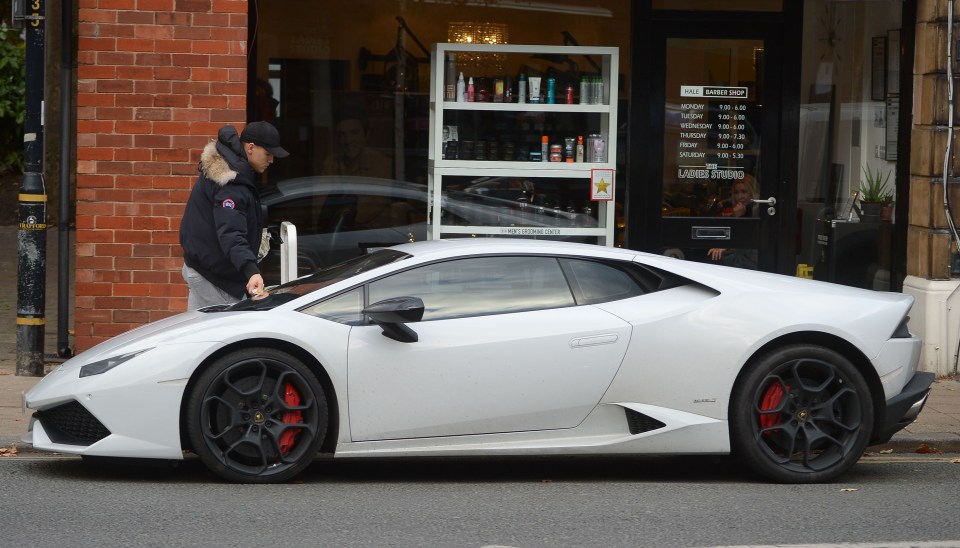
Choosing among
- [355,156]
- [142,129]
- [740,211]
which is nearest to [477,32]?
[355,156]

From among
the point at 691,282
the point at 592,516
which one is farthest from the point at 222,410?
the point at 691,282

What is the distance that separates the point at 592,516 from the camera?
230 inches

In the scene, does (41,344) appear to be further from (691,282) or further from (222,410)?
A: (691,282)

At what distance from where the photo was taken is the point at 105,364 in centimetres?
625

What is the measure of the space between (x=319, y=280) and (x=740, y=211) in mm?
5099

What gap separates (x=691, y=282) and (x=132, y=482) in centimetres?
302

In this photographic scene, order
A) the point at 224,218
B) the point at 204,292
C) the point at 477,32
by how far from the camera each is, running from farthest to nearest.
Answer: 1. the point at 477,32
2. the point at 204,292
3. the point at 224,218

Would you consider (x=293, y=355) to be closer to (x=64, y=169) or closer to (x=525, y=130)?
(x=64, y=169)

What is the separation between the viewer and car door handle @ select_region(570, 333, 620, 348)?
20.9ft

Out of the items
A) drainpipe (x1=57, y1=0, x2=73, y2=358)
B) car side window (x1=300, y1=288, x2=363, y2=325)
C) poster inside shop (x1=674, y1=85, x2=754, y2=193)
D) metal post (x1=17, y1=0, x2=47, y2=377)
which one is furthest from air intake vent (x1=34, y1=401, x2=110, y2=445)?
poster inside shop (x1=674, y1=85, x2=754, y2=193)

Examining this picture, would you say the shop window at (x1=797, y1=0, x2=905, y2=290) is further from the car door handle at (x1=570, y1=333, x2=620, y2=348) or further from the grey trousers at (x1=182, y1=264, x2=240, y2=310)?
the grey trousers at (x1=182, y1=264, x2=240, y2=310)

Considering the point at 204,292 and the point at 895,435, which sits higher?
the point at 204,292

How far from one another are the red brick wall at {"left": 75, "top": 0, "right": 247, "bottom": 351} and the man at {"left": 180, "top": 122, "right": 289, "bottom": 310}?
2.00 m

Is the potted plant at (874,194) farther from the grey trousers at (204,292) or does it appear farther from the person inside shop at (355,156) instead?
the grey trousers at (204,292)
